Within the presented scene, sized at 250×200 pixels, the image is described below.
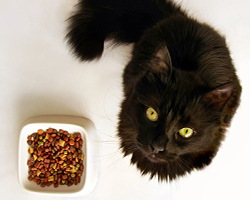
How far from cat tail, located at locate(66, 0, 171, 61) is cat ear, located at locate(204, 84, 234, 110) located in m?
0.45

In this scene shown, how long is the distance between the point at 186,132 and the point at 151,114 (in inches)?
5.2

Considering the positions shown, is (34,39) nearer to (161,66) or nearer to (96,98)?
(96,98)

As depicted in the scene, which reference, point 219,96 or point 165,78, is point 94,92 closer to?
point 165,78

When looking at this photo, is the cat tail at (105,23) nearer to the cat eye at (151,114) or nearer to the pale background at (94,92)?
the pale background at (94,92)

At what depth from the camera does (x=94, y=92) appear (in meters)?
1.12

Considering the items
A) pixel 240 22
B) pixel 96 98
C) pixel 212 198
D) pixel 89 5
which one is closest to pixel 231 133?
pixel 212 198

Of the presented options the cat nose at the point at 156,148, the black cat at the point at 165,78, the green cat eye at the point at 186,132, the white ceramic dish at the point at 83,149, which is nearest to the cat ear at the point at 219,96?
the black cat at the point at 165,78

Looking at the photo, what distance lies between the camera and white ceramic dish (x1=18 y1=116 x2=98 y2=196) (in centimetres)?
103

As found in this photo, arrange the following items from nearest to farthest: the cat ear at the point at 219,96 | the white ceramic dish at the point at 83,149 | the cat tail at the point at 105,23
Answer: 1. the cat ear at the point at 219,96
2. the cat tail at the point at 105,23
3. the white ceramic dish at the point at 83,149

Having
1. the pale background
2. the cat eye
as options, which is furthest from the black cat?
the pale background

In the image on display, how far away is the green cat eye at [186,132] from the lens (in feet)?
2.33

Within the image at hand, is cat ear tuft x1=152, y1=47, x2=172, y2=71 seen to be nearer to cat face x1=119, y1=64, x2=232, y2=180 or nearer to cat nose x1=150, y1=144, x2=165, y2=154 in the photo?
cat face x1=119, y1=64, x2=232, y2=180

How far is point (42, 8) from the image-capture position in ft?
3.61

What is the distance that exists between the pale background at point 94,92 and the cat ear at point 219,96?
53 centimetres
